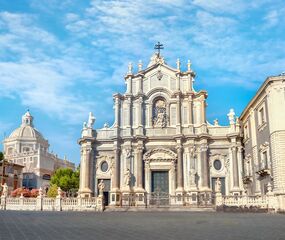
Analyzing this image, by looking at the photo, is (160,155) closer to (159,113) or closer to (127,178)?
(127,178)

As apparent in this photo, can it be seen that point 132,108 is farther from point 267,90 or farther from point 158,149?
point 267,90

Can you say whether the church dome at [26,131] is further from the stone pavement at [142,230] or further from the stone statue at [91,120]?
the stone pavement at [142,230]

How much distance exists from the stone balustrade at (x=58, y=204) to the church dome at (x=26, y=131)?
180ft

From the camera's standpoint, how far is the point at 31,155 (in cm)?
7738

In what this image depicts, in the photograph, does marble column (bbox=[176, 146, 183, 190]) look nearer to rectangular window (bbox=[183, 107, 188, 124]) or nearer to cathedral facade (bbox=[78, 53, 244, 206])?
cathedral facade (bbox=[78, 53, 244, 206])

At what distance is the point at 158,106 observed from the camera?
128 feet

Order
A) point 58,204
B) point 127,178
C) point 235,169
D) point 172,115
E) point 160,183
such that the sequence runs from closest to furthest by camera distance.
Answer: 1. point 58,204
2. point 235,169
3. point 127,178
4. point 160,183
5. point 172,115

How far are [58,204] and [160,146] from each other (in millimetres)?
11694

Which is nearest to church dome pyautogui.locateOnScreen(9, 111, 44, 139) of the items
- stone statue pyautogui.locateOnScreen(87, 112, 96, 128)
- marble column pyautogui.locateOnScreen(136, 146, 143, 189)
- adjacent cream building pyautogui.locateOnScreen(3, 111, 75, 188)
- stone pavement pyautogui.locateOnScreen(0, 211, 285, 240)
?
adjacent cream building pyautogui.locateOnScreen(3, 111, 75, 188)

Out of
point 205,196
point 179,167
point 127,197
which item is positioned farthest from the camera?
point 179,167

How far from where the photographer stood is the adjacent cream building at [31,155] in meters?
76.6

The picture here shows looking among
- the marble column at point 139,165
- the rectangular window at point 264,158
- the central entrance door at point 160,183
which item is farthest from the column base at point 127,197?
the rectangular window at point 264,158

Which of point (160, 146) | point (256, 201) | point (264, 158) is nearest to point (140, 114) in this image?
point (160, 146)

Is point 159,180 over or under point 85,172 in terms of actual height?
under
